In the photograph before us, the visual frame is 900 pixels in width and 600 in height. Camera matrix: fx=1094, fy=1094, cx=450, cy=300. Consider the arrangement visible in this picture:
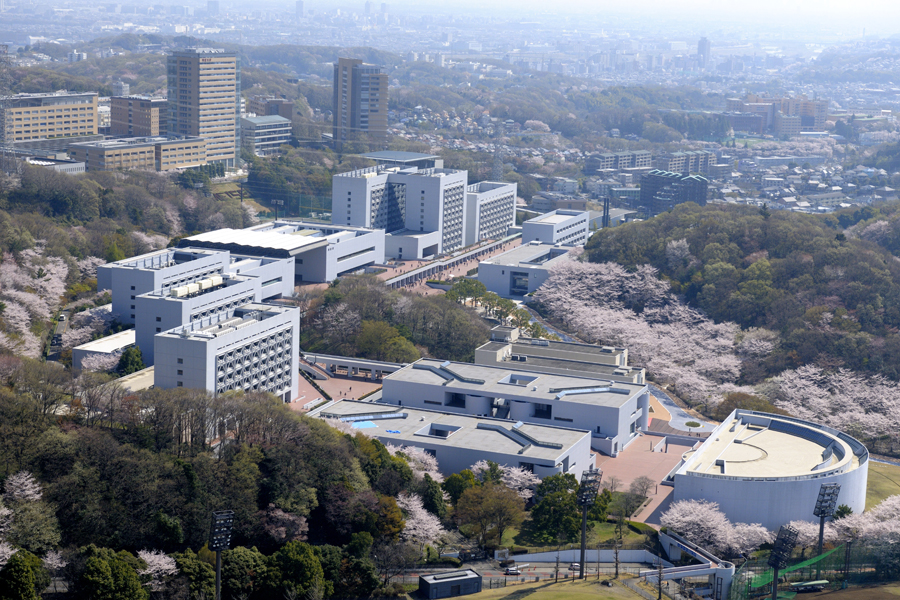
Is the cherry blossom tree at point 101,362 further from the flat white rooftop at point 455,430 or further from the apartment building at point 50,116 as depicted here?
the apartment building at point 50,116

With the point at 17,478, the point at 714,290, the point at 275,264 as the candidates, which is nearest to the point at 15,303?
the point at 275,264

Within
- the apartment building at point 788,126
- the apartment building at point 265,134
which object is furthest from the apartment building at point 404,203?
the apartment building at point 788,126

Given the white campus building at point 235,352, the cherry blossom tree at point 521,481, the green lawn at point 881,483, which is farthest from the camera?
the white campus building at point 235,352

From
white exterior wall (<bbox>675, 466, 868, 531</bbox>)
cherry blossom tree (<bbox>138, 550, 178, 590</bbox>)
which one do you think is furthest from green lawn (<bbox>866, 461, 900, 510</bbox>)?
cherry blossom tree (<bbox>138, 550, 178, 590</bbox>)

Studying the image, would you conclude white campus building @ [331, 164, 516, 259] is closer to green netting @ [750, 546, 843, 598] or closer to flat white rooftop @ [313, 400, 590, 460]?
flat white rooftop @ [313, 400, 590, 460]

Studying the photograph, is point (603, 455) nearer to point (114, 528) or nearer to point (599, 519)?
point (599, 519)

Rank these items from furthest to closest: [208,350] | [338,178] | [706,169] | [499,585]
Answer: [706,169] → [338,178] → [208,350] → [499,585]
